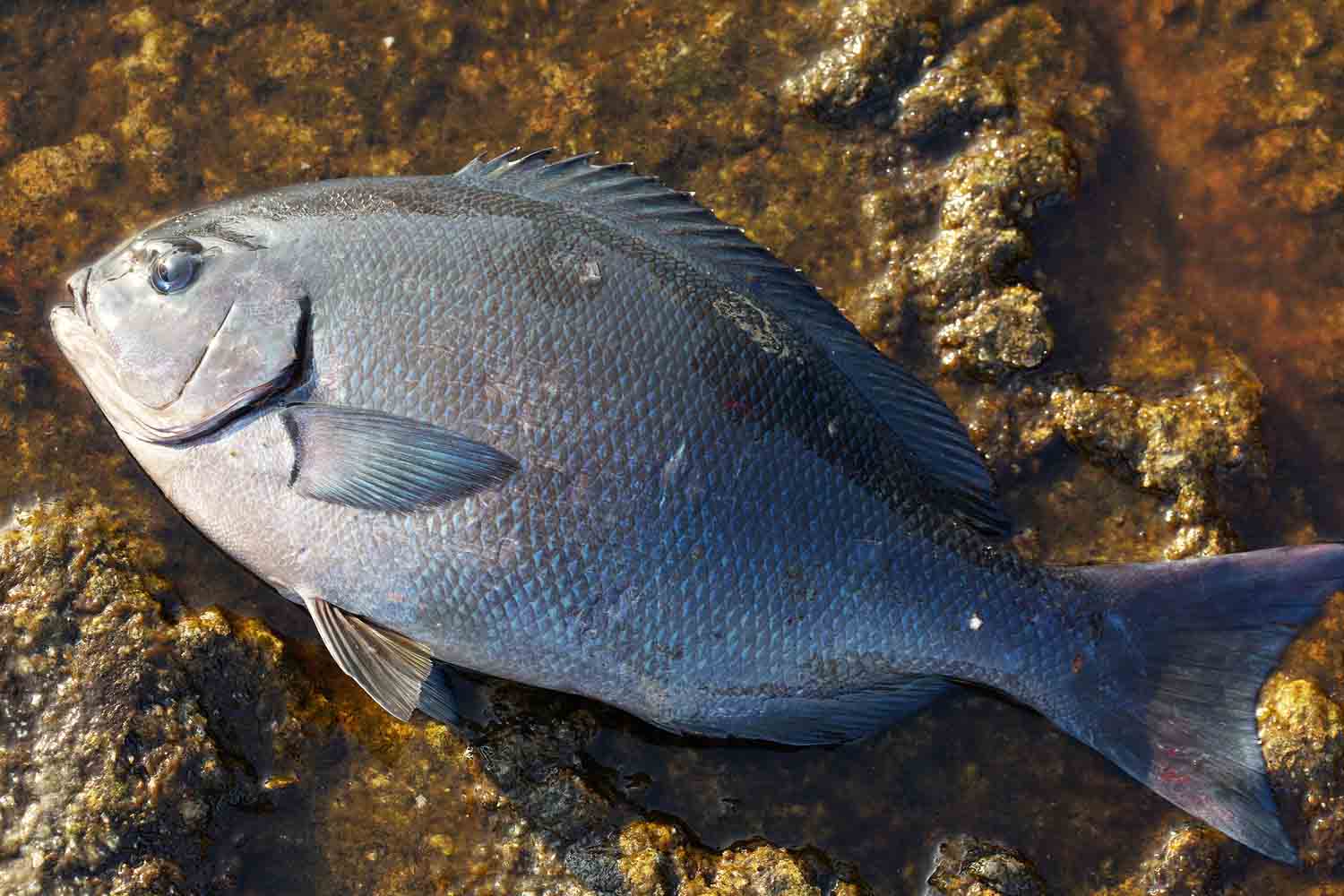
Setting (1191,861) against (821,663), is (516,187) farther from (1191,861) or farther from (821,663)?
(1191,861)

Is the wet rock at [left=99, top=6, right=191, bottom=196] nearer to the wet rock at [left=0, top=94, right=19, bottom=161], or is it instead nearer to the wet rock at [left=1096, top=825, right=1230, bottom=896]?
the wet rock at [left=0, top=94, right=19, bottom=161]

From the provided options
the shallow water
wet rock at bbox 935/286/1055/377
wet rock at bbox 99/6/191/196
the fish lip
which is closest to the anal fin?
the shallow water

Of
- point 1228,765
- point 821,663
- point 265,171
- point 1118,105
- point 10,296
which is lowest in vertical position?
point 1228,765

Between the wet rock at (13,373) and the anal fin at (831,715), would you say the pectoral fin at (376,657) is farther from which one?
the wet rock at (13,373)

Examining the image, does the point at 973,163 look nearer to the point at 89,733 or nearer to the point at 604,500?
the point at 604,500

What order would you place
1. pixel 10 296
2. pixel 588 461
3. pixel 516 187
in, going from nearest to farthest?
pixel 588 461
pixel 516 187
pixel 10 296

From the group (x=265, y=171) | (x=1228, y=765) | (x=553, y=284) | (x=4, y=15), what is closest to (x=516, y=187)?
(x=553, y=284)
